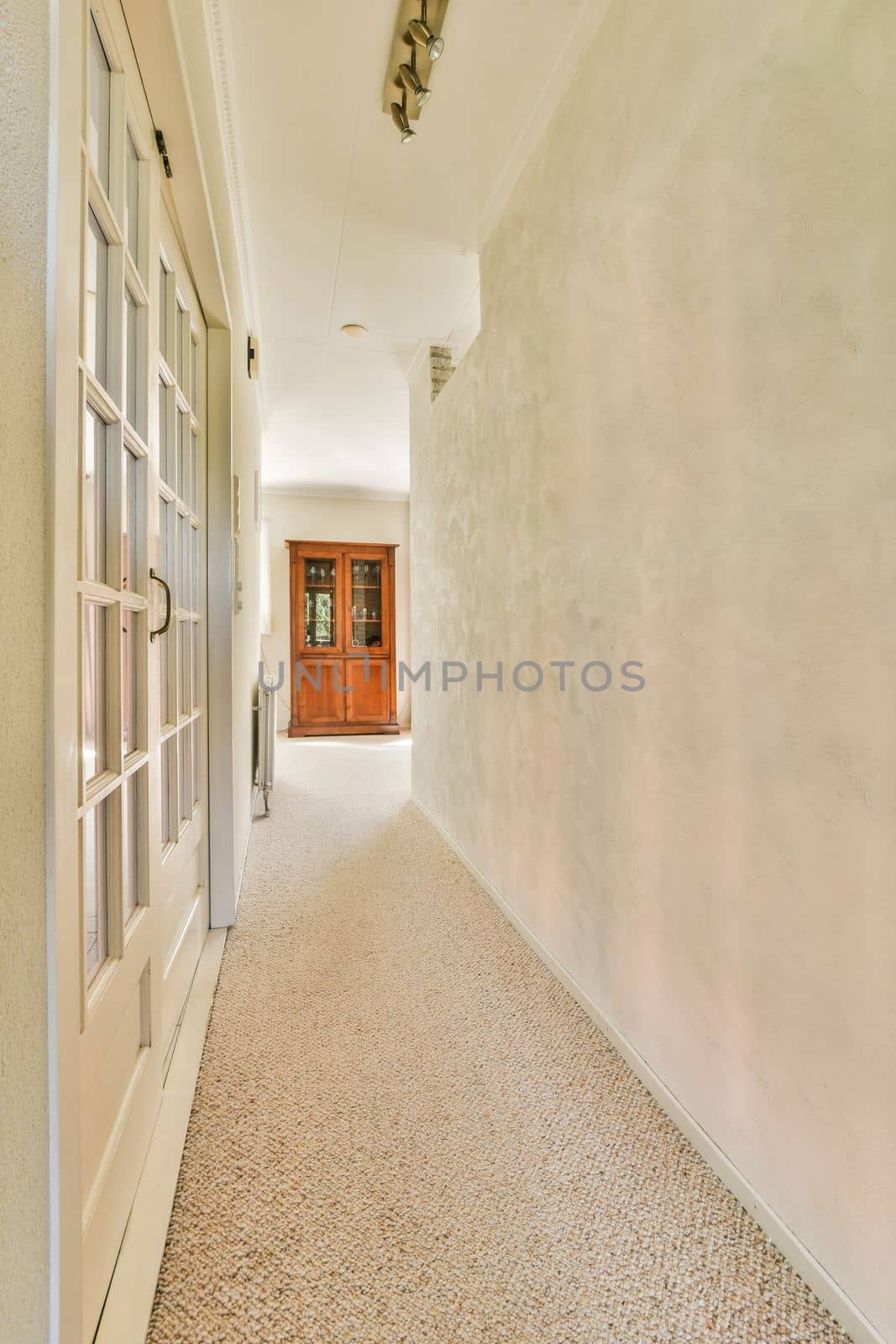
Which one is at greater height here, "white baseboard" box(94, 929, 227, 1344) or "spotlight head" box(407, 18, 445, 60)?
"spotlight head" box(407, 18, 445, 60)

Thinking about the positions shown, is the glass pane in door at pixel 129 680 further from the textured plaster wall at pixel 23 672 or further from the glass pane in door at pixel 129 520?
the textured plaster wall at pixel 23 672

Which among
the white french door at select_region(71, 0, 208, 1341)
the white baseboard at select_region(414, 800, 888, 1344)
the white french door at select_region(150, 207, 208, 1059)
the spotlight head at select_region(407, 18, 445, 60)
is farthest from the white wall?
the white baseboard at select_region(414, 800, 888, 1344)

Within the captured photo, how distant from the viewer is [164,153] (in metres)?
1.27

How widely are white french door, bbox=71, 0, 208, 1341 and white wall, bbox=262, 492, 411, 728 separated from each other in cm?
503

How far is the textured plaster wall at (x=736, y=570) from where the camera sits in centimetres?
80

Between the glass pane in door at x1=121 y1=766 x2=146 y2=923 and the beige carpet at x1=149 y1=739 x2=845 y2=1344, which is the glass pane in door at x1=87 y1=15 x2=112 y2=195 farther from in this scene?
the beige carpet at x1=149 y1=739 x2=845 y2=1344

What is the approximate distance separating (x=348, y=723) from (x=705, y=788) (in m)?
5.39

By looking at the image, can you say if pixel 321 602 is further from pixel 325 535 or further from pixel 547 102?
pixel 547 102

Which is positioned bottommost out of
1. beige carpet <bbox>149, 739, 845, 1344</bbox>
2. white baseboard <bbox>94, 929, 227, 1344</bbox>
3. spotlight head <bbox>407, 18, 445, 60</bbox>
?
beige carpet <bbox>149, 739, 845, 1344</bbox>

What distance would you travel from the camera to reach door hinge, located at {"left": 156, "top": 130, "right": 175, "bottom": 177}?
4.03 ft

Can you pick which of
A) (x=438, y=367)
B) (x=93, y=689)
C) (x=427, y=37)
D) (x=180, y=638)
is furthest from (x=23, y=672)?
(x=438, y=367)

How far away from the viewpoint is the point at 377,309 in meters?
2.98

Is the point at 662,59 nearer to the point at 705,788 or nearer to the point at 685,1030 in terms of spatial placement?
the point at 705,788

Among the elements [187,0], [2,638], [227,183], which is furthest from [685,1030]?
[227,183]
